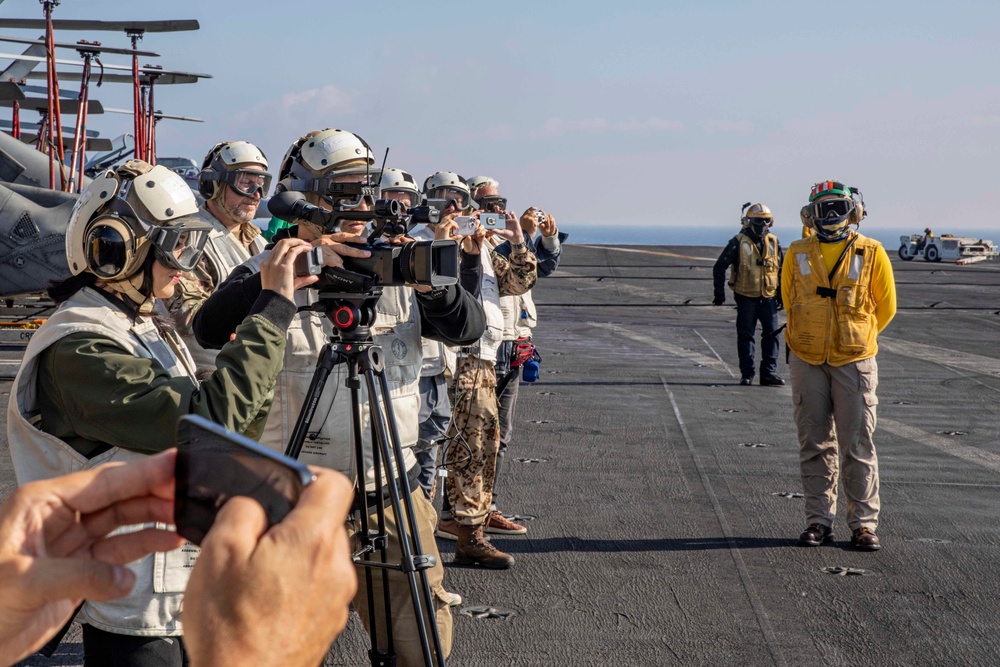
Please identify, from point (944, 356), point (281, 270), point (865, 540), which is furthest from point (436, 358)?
point (944, 356)

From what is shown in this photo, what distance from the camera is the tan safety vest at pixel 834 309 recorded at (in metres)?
6.41

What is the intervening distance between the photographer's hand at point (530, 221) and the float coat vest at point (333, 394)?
2969mm

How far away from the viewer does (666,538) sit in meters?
6.37

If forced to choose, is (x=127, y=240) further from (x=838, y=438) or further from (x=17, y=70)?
(x=17, y=70)

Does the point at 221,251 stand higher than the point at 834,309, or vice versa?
the point at 221,251

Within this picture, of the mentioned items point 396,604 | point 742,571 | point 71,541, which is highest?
point 71,541

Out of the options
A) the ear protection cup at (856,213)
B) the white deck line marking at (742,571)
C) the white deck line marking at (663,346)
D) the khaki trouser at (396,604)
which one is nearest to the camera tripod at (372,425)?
the khaki trouser at (396,604)

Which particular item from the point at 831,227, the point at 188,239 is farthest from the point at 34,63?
the point at 188,239

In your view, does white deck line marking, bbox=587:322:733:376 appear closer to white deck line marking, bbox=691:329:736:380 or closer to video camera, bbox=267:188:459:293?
white deck line marking, bbox=691:329:736:380

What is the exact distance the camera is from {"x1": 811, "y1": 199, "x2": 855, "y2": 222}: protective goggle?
6.57 m

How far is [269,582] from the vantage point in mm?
931

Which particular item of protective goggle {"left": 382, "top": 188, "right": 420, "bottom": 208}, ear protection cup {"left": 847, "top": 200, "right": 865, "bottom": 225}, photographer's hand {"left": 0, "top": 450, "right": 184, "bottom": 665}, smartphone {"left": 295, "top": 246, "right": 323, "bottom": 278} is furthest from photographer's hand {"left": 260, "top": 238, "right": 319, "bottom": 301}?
ear protection cup {"left": 847, "top": 200, "right": 865, "bottom": 225}

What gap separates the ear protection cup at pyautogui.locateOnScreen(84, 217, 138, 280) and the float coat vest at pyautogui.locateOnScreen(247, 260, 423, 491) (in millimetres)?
745

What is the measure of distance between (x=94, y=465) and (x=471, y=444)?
11.1 feet
